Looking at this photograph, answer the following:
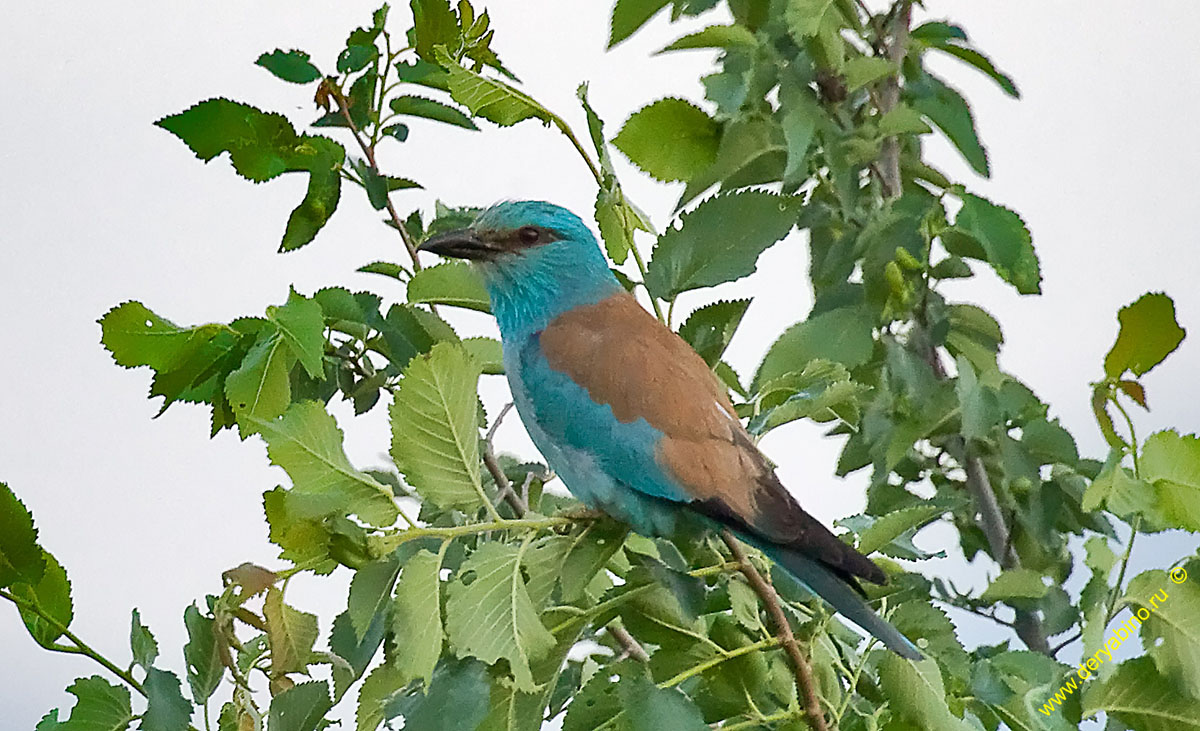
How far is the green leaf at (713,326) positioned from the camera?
2.68 feet

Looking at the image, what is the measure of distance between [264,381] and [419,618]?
0.22 metres

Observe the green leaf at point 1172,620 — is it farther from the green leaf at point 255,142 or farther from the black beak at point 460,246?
the green leaf at point 255,142

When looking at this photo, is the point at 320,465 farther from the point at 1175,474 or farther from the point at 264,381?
the point at 1175,474

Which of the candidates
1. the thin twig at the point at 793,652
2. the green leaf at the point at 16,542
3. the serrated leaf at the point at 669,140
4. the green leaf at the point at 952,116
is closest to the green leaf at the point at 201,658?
the green leaf at the point at 16,542

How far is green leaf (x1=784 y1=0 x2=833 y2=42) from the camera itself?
101 centimetres

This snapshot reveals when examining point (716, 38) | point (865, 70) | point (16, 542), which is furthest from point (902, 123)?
point (16, 542)

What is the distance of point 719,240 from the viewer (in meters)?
0.78

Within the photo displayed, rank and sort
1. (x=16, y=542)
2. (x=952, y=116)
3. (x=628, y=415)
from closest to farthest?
1. (x=16, y=542)
2. (x=628, y=415)
3. (x=952, y=116)

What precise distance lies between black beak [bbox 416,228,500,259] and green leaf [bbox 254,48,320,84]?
0.15 meters

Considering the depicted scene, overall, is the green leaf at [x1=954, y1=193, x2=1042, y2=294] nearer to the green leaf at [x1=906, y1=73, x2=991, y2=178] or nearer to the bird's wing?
the green leaf at [x1=906, y1=73, x2=991, y2=178]

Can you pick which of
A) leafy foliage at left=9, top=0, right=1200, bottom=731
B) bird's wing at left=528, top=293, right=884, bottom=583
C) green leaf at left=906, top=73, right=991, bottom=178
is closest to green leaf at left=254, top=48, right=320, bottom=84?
leafy foliage at left=9, top=0, right=1200, bottom=731

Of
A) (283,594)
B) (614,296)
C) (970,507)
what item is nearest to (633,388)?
(614,296)

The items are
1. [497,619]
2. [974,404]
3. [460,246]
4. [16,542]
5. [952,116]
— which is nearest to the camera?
[497,619]

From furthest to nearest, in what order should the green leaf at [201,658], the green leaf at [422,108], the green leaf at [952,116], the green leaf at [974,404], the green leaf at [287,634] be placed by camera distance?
the green leaf at [952,116]
the green leaf at [974,404]
the green leaf at [422,108]
the green leaf at [201,658]
the green leaf at [287,634]
